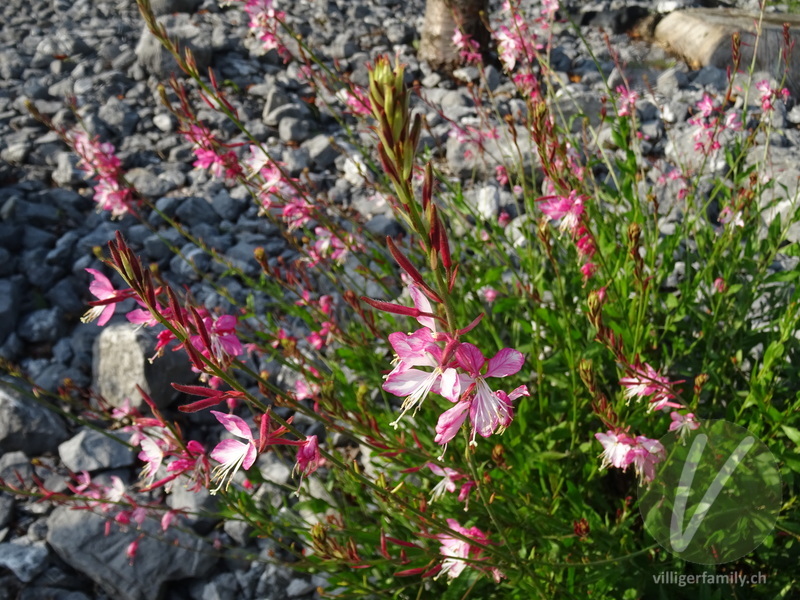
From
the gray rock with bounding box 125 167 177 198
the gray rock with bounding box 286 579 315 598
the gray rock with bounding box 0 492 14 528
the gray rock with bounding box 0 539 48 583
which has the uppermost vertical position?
the gray rock with bounding box 125 167 177 198

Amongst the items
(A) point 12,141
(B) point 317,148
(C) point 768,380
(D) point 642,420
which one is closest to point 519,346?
(D) point 642,420

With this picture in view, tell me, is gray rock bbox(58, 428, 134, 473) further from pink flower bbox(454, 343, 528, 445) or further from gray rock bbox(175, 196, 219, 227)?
pink flower bbox(454, 343, 528, 445)

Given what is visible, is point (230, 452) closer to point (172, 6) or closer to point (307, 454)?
point (307, 454)

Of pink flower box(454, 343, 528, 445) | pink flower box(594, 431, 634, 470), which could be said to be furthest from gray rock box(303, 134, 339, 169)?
pink flower box(454, 343, 528, 445)

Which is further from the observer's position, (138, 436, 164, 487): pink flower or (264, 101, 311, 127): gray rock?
(264, 101, 311, 127): gray rock

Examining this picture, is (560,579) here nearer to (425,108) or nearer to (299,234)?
(299,234)

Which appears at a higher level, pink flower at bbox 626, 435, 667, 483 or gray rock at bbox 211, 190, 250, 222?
pink flower at bbox 626, 435, 667, 483

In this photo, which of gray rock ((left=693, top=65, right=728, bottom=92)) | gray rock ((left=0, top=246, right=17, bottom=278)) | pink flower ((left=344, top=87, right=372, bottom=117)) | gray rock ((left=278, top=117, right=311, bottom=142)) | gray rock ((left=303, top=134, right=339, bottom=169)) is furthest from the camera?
gray rock ((left=693, top=65, right=728, bottom=92))
